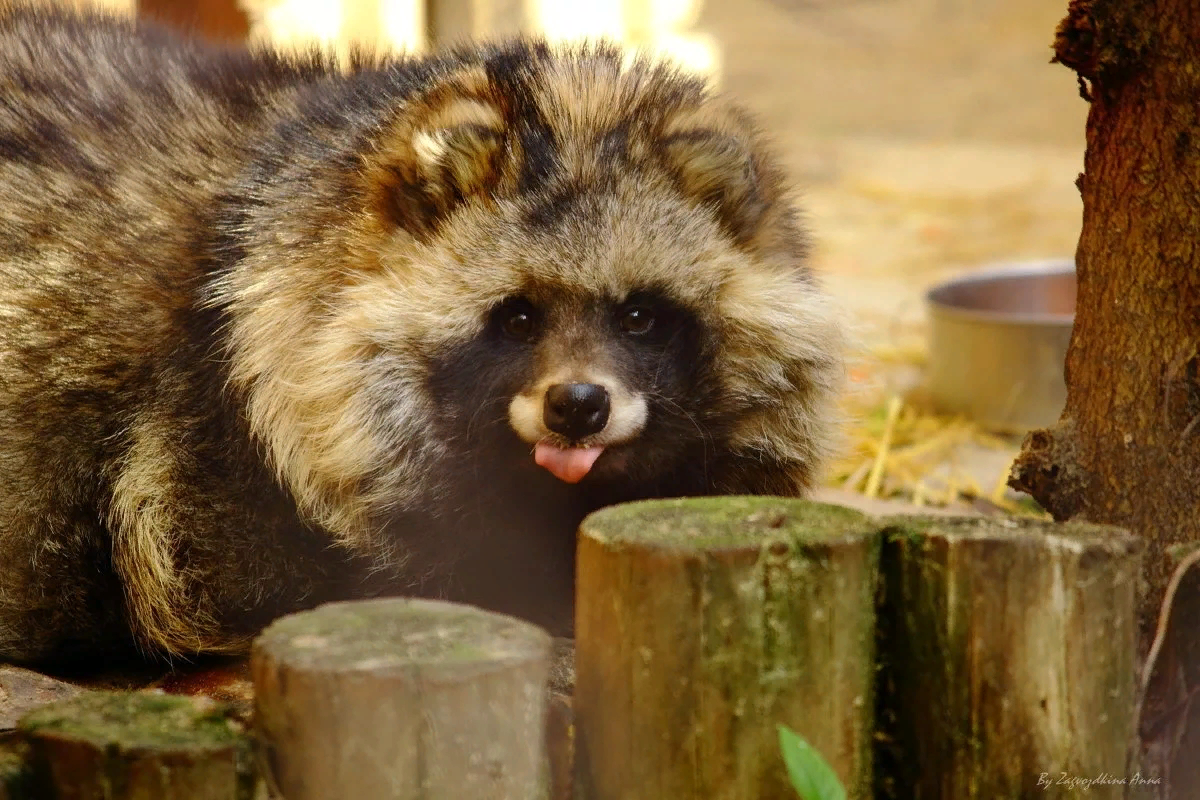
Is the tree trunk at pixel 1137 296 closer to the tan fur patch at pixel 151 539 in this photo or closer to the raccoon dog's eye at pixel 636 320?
the raccoon dog's eye at pixel 636 320

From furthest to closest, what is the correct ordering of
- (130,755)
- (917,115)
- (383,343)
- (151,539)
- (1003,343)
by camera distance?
(917,115), (1003,343), (151,539), (383,343), (130,755)

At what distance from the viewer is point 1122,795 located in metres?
2.35

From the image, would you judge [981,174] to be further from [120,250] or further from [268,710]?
[268,710]

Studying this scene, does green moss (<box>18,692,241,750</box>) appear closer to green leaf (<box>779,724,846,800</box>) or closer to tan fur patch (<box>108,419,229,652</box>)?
green leaf (<box>779,724,846,800</box>)

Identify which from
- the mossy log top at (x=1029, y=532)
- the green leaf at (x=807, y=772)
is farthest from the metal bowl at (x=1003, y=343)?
the green leaf at (x=807, y=772)

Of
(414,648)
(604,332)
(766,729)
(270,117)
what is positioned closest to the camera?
(414,648)

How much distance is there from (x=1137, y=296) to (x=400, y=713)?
5.87ft

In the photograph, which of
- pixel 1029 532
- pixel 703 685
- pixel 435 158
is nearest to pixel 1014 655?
pixel 1029 532

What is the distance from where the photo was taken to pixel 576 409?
3004mm

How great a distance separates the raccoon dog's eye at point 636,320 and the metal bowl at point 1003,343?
2.68 meters

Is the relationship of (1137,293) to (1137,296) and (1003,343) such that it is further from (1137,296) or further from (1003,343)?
(1003,343)

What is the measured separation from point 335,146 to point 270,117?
1.11 ft

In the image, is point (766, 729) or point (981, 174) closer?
point (766, 729)

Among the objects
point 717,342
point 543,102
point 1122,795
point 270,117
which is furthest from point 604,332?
point 1122,795
